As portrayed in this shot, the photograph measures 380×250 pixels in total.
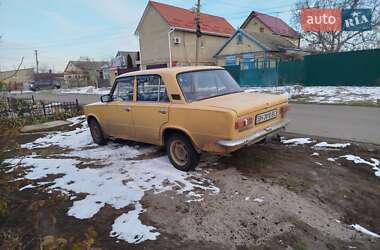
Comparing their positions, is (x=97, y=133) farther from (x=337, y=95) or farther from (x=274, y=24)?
(x=274, y=24)

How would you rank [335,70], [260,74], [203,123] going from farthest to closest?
[260,74], [335,70], [203,123]

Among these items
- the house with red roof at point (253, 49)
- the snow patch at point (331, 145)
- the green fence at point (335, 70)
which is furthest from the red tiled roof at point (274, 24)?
the snow patch at point (331, 145)

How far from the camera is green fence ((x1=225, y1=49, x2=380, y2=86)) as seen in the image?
1649 cm

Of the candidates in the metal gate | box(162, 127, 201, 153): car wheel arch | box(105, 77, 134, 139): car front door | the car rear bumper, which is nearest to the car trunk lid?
the car rear bumper

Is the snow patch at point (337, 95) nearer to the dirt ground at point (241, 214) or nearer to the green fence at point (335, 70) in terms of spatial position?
the green fence at point (335, 70)

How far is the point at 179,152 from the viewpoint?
478cm

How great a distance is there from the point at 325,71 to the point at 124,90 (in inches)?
650

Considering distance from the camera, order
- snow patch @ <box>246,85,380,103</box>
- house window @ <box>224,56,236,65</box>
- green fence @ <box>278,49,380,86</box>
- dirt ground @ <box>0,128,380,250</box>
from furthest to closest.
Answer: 1. house window @ <box>224,56,236,65</box>
2. green fence @ <box>278,49,380,86</box>
3. snow patch @ <box>246,85,380,103</box>
4. dirt ground @ <box>0,128,380,250</box>

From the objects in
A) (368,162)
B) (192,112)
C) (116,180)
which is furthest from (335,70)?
(116,180)

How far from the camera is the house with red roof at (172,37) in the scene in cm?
3150

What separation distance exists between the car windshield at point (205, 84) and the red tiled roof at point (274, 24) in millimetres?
32574

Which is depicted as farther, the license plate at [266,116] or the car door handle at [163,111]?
the car door handle at [163,111]

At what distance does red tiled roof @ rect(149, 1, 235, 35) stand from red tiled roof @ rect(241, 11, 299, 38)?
3.14 meters

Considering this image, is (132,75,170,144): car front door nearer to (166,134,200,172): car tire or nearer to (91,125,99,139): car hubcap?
(166,134,200,172): car tire
